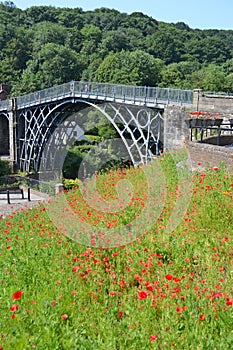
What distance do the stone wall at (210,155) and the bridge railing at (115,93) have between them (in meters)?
9.69

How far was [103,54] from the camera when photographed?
67.8 metres

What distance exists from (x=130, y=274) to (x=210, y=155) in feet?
16.4

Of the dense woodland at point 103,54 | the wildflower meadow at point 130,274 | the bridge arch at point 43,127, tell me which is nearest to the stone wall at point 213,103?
the bridge arch at point 43,127

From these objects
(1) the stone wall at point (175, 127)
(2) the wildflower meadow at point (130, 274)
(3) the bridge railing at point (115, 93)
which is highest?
(3) the bridge railing at point (115, 93)

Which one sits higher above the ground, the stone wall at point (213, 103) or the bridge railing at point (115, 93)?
the bridge railing at point (115, 93)

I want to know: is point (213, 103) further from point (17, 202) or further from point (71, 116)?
point (71, 116)

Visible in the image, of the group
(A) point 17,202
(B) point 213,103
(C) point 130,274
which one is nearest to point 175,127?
(B) point 213,103

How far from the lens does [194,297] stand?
4.27 metres

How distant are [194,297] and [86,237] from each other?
2.40 meters

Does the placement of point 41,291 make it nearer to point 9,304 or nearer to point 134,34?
point 9,304

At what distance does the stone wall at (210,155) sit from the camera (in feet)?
29.3

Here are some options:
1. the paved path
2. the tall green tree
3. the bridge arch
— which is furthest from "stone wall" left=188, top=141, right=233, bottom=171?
the tall green tree

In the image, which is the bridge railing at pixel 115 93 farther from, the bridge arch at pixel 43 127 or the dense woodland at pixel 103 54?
the dense woodland at pixel 103 54

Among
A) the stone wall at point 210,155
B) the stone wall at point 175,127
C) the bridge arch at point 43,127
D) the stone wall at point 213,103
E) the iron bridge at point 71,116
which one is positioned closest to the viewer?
the stone wall at point 210,155
